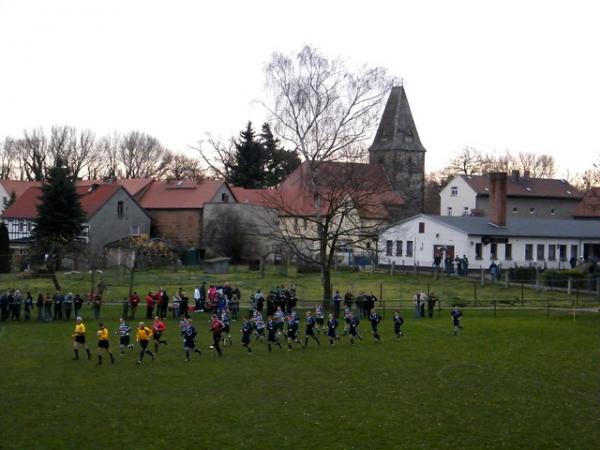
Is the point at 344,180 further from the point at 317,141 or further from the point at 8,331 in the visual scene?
the point at 8,331

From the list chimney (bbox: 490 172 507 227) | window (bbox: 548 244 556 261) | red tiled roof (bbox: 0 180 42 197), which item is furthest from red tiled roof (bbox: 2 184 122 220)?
window (bbox: 548 244 556 261)

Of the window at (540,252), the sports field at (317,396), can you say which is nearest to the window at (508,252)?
the window at (540,252)

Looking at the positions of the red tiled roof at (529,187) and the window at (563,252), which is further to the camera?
the red tiled roof at (529,187)

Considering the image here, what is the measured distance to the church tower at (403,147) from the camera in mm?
83812

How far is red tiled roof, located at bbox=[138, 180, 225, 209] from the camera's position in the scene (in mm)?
75312

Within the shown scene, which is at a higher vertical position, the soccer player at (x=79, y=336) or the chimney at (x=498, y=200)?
the chimney at (x=498, y=200)

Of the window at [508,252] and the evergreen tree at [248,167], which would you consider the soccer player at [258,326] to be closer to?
the window at [508,252]

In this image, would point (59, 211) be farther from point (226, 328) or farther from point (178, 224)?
point (226, 328)

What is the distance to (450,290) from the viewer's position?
1978 inches

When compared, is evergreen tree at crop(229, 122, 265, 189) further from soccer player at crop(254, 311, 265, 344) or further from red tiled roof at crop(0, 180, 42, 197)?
soccer player at crop(254, 311, 265, 344)

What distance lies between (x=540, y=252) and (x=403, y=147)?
26.7 meters

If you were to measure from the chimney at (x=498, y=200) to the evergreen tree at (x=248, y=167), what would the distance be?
33.6 m

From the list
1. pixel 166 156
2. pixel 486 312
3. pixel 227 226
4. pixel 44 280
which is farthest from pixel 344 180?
pixel 166 156

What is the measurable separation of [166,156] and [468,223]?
5803cm
